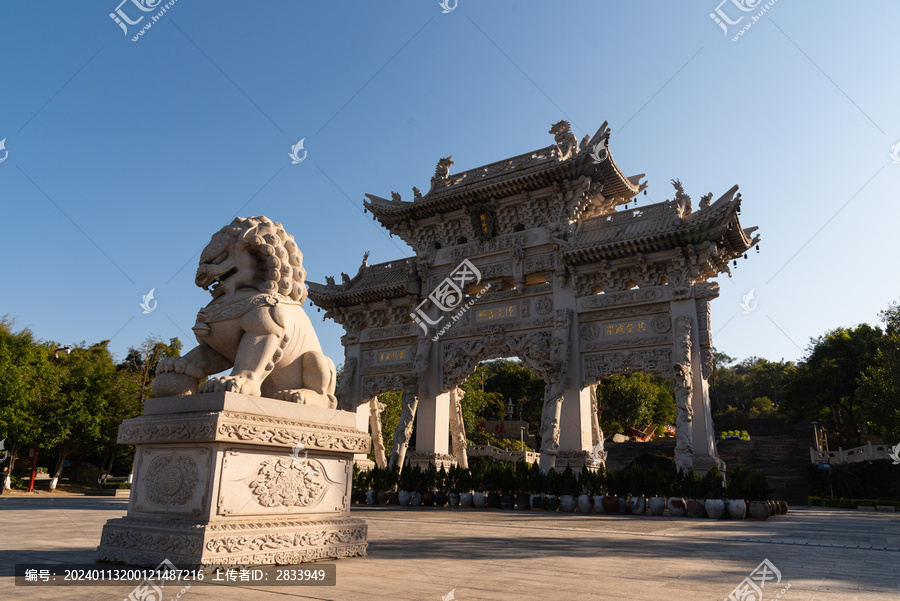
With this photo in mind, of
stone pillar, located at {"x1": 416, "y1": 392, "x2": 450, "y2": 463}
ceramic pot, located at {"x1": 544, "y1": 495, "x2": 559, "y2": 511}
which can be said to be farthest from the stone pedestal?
stone pillar, located at {"x1": 416, "y1": 392, "x2": 450, "y2": 463}

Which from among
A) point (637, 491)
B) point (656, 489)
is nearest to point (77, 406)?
point (637, 491)

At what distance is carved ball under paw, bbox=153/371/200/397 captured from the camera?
3.71m

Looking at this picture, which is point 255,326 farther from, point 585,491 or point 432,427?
point 432,427

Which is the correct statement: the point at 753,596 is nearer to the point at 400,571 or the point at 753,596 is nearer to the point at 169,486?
the point at 400,571

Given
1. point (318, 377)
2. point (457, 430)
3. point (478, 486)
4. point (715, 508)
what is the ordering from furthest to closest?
1. point (457, 430)
2. point (478, 486)
3. point (715, 508)
4. point (318, 377)

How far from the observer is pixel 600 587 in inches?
115

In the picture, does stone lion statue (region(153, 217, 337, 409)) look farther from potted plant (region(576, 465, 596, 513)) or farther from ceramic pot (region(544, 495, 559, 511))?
ceramic pot (region(544, 495, 559, 511))

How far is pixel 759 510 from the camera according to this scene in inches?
392

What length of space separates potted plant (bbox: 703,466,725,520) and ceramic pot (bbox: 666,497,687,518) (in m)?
0.41

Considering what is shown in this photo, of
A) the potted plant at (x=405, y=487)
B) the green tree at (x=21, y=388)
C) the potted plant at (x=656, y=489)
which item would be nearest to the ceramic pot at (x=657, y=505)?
the potted plant at (x=656, y=489)

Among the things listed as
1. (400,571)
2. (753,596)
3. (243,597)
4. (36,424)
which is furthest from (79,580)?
(36,424)

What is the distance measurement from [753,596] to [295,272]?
3.41m

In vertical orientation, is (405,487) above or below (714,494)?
below

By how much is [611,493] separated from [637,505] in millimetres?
654
